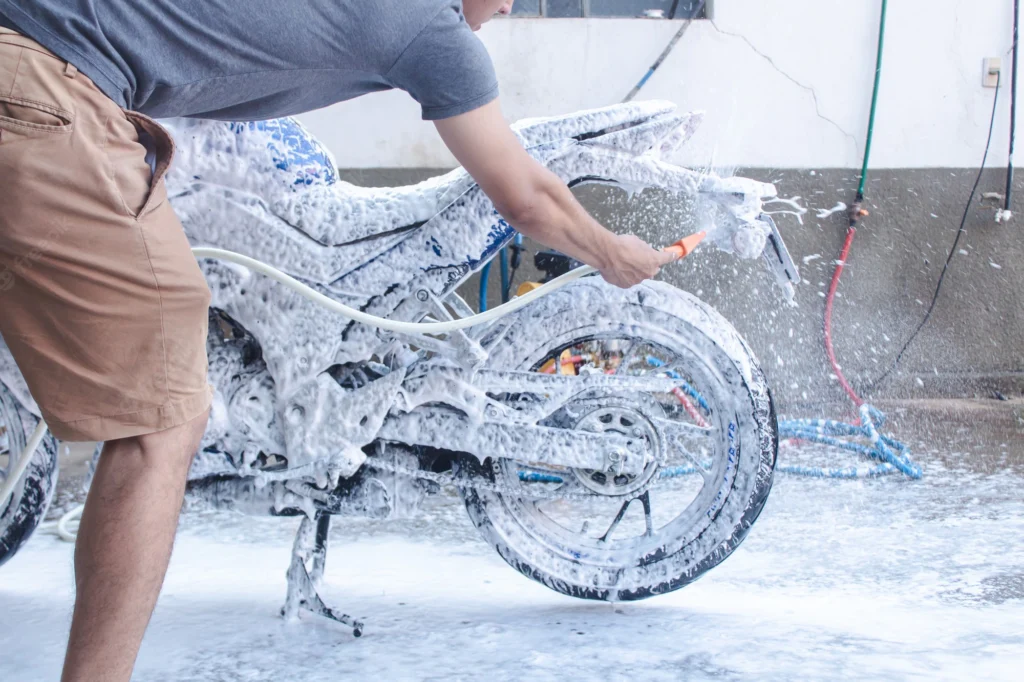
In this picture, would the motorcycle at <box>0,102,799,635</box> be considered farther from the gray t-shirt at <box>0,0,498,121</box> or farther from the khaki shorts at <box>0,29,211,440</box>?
the khaki shorts at <box>0,29,211,440</box>

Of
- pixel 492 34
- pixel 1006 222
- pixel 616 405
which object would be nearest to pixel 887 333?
pixel 1006 222

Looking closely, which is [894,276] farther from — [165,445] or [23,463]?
[165,445]

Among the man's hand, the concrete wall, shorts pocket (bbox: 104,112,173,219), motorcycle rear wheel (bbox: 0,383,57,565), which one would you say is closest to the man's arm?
the man's hand

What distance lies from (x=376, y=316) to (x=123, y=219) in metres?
0.71

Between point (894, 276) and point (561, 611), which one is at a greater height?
point (894, 276)

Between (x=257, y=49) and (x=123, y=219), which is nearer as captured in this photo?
(x=123, y=219)

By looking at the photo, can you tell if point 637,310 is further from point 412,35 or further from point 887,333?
point 887,333

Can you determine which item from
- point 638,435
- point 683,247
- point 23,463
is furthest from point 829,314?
point 23,463

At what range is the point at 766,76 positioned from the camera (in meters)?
5.10

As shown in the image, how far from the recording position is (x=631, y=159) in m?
2.04

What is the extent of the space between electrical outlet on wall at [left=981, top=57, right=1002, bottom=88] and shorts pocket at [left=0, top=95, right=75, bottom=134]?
5.02 m

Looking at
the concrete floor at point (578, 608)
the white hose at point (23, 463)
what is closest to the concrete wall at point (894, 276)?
the concrete floor at point (578, 608)

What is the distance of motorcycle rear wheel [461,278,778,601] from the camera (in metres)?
2.06

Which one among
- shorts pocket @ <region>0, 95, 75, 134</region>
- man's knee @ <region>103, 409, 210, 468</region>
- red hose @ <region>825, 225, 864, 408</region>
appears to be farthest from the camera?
red hose @ <region>825, 225, 864, 408</region>
